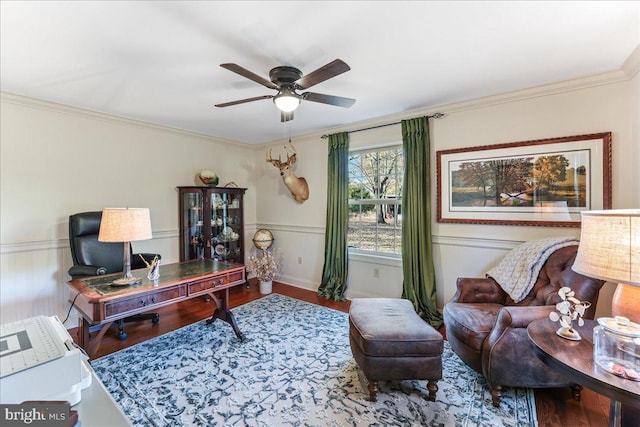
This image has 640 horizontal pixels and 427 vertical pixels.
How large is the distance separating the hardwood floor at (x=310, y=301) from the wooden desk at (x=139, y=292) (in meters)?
0.57

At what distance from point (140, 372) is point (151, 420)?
600mm

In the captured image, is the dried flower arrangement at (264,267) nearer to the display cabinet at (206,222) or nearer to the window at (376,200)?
the display cabinet at (206,222)

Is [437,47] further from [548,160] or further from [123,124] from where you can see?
[123,124]

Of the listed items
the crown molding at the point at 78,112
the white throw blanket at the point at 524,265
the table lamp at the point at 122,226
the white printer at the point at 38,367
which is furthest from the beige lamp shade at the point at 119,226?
the white throw blanket at the point at 524,265

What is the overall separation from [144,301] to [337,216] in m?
2.46

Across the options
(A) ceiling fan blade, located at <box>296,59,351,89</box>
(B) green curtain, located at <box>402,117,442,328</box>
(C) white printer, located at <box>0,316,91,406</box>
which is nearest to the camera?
(C) white printer, located at <box>0,316,91,406</box>

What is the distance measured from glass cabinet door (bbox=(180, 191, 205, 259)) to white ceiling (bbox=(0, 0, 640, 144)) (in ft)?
4.94

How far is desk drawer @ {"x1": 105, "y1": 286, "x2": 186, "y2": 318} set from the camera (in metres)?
2.00

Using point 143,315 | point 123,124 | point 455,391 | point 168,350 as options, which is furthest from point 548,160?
point 123,124

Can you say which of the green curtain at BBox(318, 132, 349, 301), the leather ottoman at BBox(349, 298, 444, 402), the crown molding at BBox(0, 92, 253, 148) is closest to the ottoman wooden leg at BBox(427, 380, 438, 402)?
the leather ottoman at BBox(349, 298, 444, 402)

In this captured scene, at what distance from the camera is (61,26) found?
172 centimetres

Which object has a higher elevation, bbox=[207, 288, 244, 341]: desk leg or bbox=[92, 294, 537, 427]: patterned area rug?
bbox=[207, 288, 244, 341]: desk leg

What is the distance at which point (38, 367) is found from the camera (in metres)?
0.63

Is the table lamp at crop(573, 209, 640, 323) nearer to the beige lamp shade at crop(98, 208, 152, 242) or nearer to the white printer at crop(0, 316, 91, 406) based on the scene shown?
the white printer at crop(0, 316, 91, 406)
